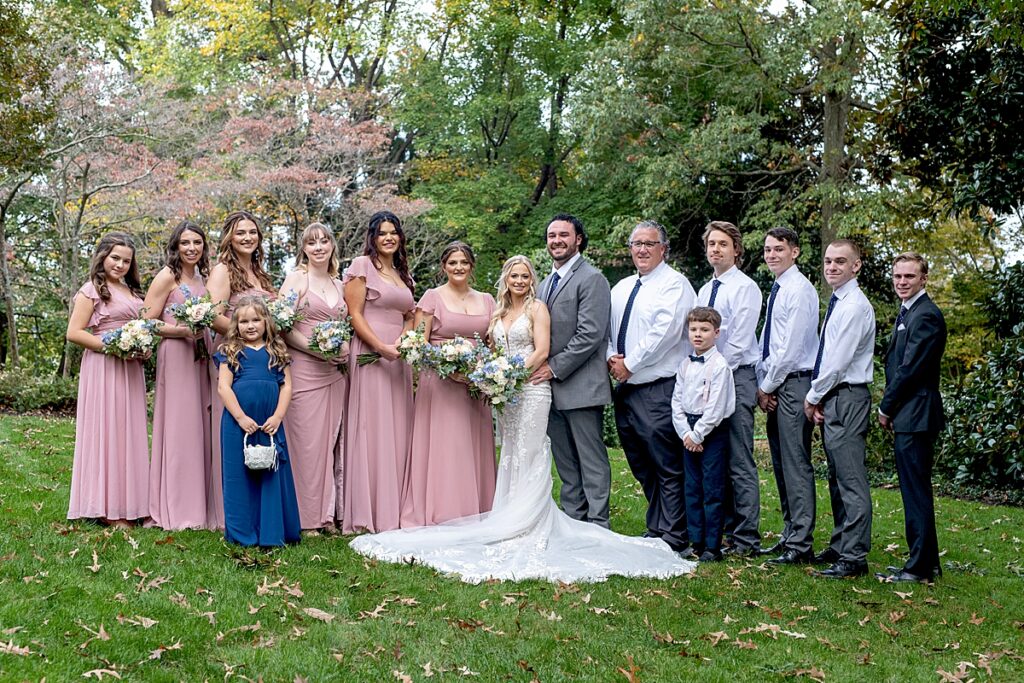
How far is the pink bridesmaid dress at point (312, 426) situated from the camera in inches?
291

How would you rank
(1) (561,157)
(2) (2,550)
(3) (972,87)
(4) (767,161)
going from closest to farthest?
1. (2) (2,550)
2. (3) (972,87)
3. (4) (767,161)
4. (1) (561,157)

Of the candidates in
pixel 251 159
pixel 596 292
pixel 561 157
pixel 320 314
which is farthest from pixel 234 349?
pixel 561 157

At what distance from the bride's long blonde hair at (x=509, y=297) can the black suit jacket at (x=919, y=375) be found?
2.66 meters

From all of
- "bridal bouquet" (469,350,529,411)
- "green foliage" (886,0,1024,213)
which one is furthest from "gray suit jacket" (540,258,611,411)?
"green foliage" (886,0,1024,213)

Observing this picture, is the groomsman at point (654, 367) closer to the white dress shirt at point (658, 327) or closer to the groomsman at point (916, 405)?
the white dress shirt at point (658, 327)

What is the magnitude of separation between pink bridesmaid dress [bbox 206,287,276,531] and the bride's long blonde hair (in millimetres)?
1758

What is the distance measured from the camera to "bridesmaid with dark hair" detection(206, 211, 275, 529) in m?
7.26

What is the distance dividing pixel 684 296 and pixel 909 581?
2.60 m

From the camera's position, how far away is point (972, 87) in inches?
357

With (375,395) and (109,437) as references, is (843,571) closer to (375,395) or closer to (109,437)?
(375,395)

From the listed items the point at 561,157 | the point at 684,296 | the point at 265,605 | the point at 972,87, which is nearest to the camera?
the point at 265,605

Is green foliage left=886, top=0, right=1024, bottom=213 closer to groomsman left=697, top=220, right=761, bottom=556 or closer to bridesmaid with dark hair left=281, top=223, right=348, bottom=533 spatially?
groomsman left=697, top=220, right=761, bottom=556

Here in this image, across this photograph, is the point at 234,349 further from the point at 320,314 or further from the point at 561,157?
the point at 561,157

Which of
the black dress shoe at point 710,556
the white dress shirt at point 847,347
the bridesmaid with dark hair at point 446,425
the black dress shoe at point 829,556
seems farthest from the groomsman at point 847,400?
the bridesmaid with dark hair at point 446,425
